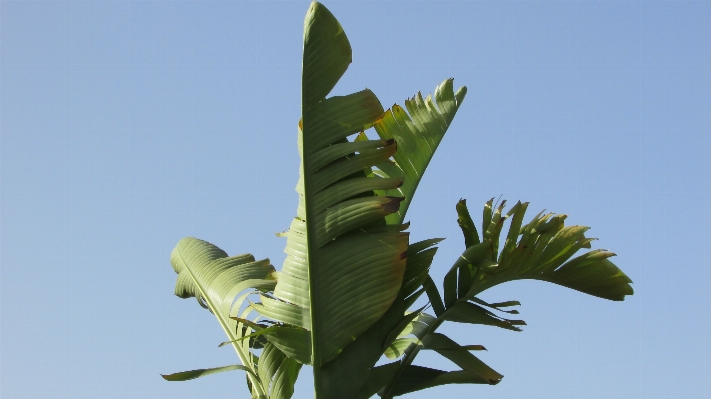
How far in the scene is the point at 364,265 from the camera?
429 centimetres

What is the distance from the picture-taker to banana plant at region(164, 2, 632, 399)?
432 centimetres

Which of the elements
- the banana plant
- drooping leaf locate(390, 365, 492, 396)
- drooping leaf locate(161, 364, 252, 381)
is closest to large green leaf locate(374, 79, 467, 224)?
the banana plant

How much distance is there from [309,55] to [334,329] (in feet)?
5.16

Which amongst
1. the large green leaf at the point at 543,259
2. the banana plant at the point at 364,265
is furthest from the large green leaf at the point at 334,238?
the large green leaf at the point at 543,259

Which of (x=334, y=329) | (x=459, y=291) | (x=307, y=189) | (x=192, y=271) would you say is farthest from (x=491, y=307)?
(x=192, y=271)

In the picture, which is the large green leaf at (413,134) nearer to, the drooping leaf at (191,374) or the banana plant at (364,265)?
the banana plant at (364,265)

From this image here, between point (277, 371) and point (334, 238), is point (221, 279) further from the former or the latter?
point (334, 238)

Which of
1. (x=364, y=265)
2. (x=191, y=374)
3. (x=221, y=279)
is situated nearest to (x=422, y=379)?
(x=364, y=265)

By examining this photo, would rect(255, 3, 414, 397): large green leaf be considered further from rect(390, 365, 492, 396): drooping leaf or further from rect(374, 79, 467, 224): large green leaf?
rect(374, 79, 467, 224): large green leaf

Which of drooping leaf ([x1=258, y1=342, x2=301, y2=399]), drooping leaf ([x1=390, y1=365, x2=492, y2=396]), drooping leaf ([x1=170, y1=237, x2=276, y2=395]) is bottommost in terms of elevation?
drooping leaf ([x1=390, y1=365, x2=492, y2=396])

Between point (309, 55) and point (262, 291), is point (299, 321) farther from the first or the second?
point (309, 55)

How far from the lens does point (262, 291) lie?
16.2 ft

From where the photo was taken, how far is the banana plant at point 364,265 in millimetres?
4320

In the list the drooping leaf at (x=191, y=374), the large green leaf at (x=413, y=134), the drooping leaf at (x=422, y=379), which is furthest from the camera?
the large green leaf at (x=413, y=134)
